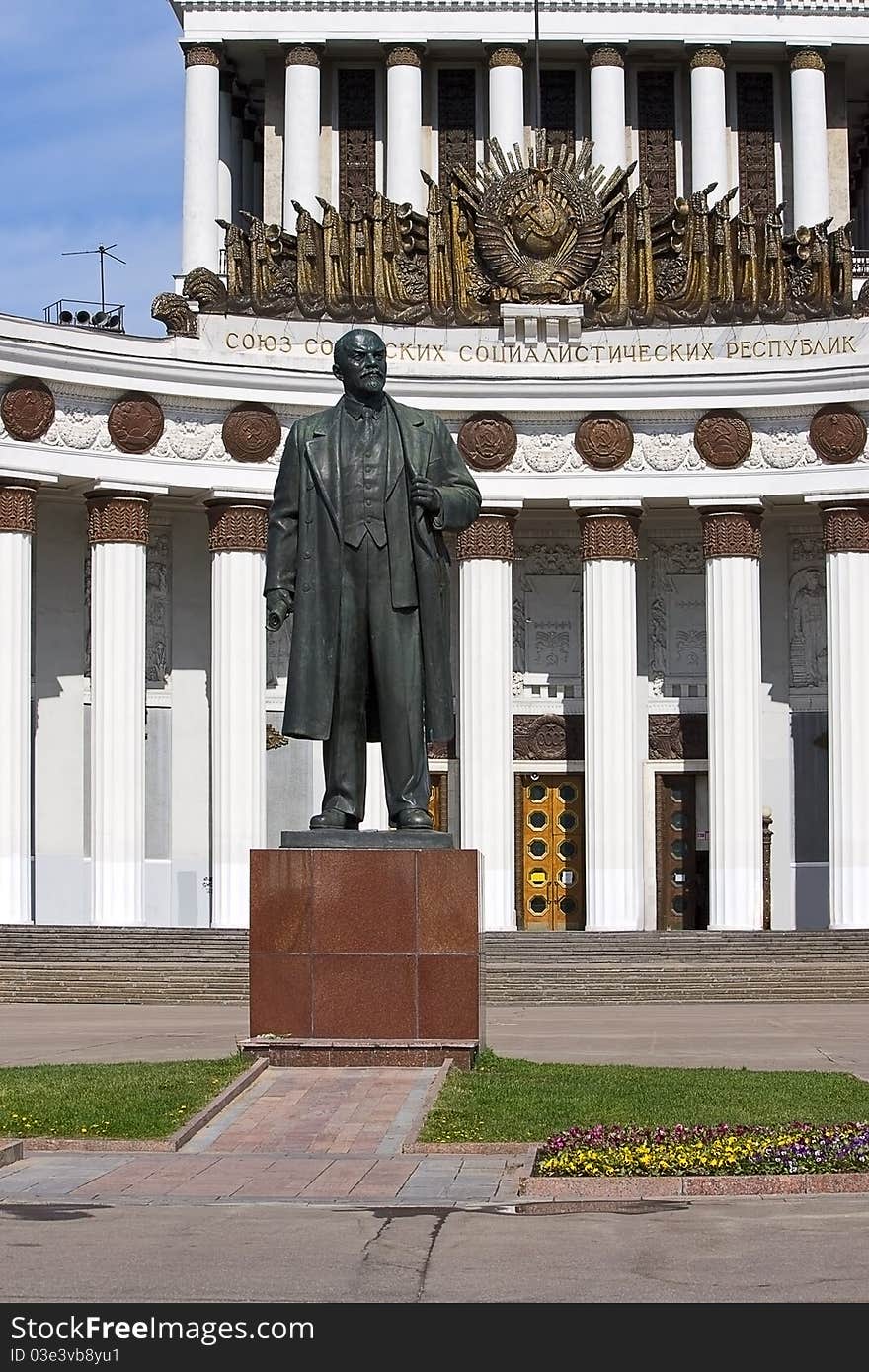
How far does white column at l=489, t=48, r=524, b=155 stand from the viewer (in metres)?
46.5

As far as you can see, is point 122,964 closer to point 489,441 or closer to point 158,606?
point 158,606

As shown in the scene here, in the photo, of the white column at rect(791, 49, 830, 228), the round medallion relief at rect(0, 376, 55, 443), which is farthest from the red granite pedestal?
the white column at rect(791, 49, 830, 228)

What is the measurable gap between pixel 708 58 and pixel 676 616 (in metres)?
14.5

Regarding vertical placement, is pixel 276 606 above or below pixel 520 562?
below

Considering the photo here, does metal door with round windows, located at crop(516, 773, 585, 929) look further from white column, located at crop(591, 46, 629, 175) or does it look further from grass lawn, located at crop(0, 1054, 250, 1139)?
grass lawn, located at crop(0, 1054, 250, 1139)

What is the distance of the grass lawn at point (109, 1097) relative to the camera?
1209cm

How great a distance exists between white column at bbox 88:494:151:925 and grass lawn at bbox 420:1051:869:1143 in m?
19.7

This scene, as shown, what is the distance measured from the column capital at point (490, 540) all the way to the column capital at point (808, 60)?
1606 cm

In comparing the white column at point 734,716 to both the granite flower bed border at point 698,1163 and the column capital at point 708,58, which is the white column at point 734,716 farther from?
the granite flower bed border at point 698,1163

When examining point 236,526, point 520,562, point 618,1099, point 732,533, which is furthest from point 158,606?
point 618,1099

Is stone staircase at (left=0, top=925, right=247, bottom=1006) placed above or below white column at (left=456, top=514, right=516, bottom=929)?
below

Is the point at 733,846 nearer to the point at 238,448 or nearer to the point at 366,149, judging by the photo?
the point at 238,448

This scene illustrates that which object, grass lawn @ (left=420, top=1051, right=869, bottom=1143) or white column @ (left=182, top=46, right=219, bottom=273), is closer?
grass lawn @ (left=420, top=1051, right=869, bottom=1143)

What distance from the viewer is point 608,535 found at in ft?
119
